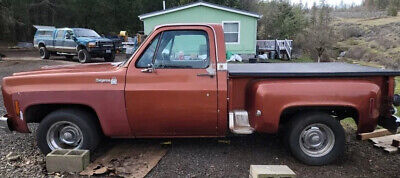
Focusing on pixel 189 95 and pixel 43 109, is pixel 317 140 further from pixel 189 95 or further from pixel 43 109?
pixel 43 109

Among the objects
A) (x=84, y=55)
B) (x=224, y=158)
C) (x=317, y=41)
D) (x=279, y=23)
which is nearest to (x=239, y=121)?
(x=224, y=158)

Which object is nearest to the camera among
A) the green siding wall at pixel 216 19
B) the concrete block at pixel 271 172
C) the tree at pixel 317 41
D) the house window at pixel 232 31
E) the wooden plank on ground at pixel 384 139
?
the concrete block at pixel 271 172

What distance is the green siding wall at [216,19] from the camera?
787 inches

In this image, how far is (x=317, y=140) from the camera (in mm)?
4605

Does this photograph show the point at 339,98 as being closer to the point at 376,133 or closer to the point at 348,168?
the point at 348,168

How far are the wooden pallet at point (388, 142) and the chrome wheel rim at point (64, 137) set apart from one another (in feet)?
15.0

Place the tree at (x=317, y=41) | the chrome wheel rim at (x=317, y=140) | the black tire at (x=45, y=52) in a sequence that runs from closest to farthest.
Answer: the chrome wheel rim at (x=317, y=140)
the black tire at (x=45, y=52)
the tree at (x=317, y=41)

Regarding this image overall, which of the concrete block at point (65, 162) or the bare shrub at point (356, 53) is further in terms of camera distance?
the bare shrub at point (356, 53)

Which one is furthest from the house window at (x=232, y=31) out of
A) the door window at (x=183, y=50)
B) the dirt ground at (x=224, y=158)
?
the door window at (x=183, y=50)

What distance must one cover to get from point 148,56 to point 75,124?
1.40 meters

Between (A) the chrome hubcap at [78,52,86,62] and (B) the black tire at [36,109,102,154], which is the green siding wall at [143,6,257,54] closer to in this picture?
(A) the chrome hubcap at [78,52,86,62]

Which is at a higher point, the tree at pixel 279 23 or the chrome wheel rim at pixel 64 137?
the tree at pixel 279 23

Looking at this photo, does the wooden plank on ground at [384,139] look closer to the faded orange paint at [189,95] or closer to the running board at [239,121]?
the faded orange paint at [189,95]

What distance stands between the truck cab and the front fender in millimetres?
14296
